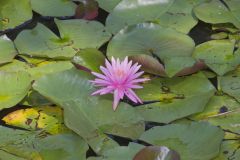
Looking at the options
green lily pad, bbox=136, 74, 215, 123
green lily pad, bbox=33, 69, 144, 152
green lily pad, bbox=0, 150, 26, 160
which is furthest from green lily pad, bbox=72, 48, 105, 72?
green lily pad, bbox=0, 150, 26, 160

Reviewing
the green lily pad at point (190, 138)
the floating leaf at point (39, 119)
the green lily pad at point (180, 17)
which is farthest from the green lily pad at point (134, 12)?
the green lily pad at point (190, 138)

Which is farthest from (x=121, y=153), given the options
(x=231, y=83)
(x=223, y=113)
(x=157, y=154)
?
(x=231, y=83)

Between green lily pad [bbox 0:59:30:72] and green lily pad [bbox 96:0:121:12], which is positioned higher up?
green lily pad [bbox 96:0:121:12]

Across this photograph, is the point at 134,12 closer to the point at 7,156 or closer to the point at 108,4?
the point at 108,4

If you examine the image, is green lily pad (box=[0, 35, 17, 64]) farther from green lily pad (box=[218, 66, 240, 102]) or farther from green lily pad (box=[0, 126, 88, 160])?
green lily pad (box=[218, 66, 240, 102])

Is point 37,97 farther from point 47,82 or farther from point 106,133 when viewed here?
point 106,133
